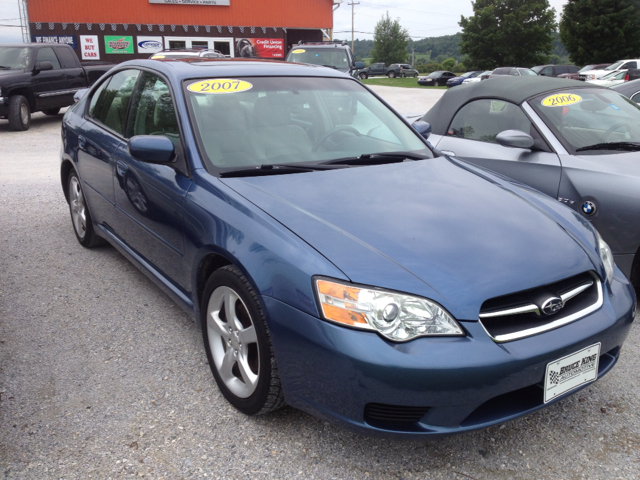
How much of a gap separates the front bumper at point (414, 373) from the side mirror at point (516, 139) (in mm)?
2086

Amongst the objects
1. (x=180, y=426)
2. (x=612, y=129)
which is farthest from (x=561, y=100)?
(x=180, y=426)

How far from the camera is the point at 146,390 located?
274 cm

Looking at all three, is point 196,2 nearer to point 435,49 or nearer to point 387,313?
point 387,313

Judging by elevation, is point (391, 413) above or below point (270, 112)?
below

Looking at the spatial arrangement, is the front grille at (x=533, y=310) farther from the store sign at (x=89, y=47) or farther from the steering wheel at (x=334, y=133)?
the store sign at (x=89, y=47)

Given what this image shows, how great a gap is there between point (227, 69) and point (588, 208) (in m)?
2.40

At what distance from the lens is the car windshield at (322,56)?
14898mm

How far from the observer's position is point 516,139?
13.1 ft

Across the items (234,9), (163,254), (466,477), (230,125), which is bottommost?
(466,477)

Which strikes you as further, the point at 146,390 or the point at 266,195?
the point at 146,390

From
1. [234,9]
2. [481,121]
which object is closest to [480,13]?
[234,9]

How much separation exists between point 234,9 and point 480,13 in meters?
28.3

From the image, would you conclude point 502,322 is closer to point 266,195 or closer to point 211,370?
point 266,195

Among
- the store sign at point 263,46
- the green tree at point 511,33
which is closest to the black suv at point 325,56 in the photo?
the store sign at point 263,46
